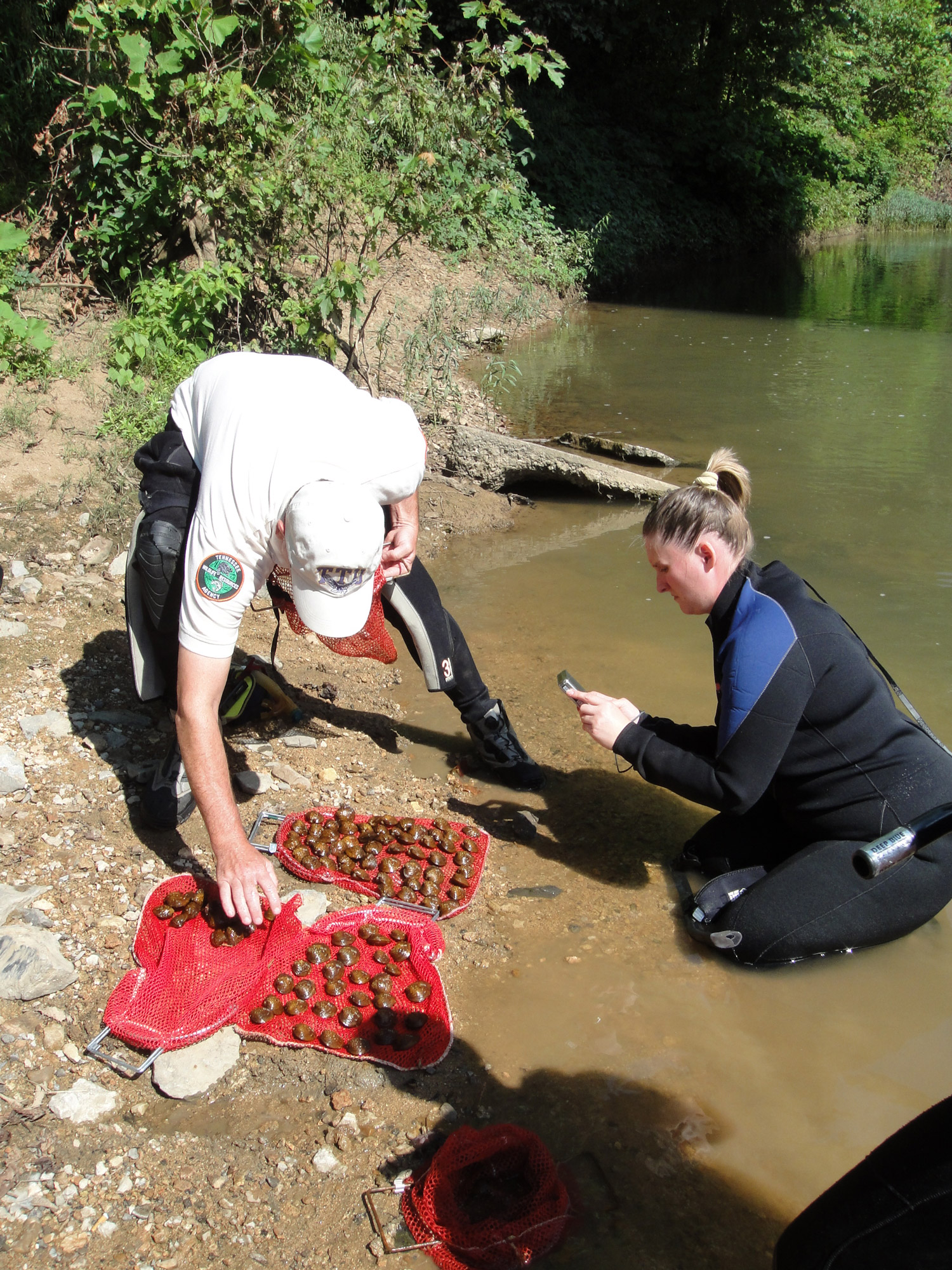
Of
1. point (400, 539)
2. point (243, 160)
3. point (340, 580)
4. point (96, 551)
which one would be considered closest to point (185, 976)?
point (340, 580)

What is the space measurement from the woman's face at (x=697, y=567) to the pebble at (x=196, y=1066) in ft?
6.06

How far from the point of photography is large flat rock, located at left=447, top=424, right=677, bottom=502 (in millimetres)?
6617

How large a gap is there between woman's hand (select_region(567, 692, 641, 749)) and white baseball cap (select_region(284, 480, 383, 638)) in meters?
0.95

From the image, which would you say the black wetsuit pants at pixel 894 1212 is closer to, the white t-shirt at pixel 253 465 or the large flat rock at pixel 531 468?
the white t-shirt at pixel 253 465

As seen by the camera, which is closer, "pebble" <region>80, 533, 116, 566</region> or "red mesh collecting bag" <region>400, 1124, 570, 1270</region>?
"red mesh collecting bag" <region>400, 1124, 570, 1270</region>

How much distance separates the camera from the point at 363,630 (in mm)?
3574

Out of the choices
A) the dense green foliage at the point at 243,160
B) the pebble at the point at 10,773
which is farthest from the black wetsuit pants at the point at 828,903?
the dense green foliage at the point at 243,160

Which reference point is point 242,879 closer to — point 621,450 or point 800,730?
point 800,730

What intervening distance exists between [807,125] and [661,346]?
2062cm

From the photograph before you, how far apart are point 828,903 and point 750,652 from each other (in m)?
0.85

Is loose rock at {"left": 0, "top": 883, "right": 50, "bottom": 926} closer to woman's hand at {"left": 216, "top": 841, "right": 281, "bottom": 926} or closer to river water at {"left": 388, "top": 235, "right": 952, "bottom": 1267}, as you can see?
woman's hand at {"left": 216, "top": 841, "right": 281, "bottom": 926}

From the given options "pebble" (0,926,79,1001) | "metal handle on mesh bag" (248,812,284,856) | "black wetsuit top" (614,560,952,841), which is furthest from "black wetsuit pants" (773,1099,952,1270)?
"metal handle on mesh bag" (248,812,284,856)

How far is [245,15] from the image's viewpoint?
6559 millimetres

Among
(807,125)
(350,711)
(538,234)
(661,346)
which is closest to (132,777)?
(350,711)
